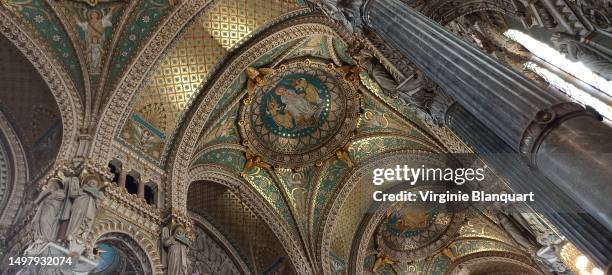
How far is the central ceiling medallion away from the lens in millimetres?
11820

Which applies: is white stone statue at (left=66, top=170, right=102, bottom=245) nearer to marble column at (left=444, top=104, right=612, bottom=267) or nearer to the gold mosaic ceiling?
the gold mosaic ceiling

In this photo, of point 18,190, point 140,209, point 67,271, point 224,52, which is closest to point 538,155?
point 67,271

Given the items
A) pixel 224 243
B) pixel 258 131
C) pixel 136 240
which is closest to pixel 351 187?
pixel 258 131

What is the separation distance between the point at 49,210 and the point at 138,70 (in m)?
3.26

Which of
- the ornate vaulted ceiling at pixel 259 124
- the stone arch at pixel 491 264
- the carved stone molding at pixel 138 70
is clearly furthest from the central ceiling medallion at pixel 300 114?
the stone arch at pixel 491 264

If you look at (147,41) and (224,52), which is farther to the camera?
(224,52)

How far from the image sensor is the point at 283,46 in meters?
11.0

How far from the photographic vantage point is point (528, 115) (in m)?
3.65

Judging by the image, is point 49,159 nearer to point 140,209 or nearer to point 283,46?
point 140,209

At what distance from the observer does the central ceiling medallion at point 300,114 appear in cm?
1182

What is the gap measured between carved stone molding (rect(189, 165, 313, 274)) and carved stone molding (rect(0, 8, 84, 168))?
3780 mm

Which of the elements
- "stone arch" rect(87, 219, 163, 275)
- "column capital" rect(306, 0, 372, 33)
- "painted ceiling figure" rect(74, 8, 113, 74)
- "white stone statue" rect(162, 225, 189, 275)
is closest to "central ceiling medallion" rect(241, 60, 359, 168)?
"painted ceiling figure" rect(74, 8, 113, 74)

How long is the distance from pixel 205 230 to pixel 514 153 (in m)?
9.42

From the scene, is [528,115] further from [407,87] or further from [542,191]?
[407,87]
